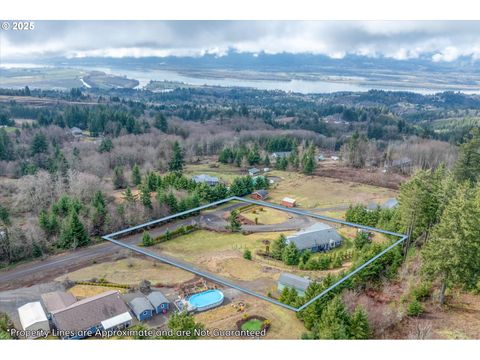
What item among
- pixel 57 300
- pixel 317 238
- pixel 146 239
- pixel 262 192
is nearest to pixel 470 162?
pixel 317 238

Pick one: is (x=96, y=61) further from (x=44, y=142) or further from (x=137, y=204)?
(x=137, y=204)

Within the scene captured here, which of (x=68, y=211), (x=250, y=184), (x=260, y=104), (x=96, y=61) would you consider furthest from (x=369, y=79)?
(x=68, y=211)

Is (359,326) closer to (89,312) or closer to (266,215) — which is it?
(89,312)

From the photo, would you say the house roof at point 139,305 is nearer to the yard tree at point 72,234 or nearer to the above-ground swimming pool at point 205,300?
the above-ground swimming pool at point 205,300

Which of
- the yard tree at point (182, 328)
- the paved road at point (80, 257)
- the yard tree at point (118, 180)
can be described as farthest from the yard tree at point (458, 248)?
the yard tree at point (118, 180)

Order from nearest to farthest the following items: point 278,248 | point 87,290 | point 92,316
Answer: point 92,316
point 278,248
point 87,290

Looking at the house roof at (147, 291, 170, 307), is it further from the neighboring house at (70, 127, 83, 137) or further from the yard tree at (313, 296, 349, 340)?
the neighboring house at (70, 127, 83, 137)
